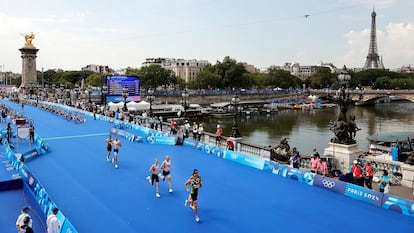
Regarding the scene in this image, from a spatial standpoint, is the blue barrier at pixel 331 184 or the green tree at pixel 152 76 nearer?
the blue barrier at pixel 331 184

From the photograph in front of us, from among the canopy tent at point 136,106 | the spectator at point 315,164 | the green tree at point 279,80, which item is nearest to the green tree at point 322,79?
the green tree at point 279,80

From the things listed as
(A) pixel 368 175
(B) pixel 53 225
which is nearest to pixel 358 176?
(A) pixel 368 175

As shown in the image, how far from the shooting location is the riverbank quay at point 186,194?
40.9ft

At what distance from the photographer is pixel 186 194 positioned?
50.6ft

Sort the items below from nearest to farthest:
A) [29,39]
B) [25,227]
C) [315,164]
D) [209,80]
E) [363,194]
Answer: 1. [25,227]
2. [363,194]
3. [315,164]
4. [29,39]
5. [209,80]

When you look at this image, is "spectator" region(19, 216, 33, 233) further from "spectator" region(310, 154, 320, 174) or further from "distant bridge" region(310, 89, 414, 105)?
"distant bridge" region(310, 89, 414, 105)

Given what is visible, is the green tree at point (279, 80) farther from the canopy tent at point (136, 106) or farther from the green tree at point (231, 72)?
the canopy tent at point (136, 106)

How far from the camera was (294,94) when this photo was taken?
128 meters

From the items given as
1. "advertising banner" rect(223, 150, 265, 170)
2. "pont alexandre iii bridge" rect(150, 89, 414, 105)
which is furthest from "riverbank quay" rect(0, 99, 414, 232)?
"pont alexandre iii bridge" rect(150, 89, 414, 105)

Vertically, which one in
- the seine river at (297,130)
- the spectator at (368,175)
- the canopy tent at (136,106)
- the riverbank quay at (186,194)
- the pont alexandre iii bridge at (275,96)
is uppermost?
the pont alexandre iii bridge at (275,96)

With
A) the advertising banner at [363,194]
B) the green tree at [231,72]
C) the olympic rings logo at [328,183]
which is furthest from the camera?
the green tree at [231,72]

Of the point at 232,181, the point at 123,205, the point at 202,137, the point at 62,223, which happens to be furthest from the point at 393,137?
the point at 62,223

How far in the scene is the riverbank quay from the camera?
12453 millimetres

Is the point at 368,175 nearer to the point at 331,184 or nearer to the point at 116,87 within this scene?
the point at 331,184
